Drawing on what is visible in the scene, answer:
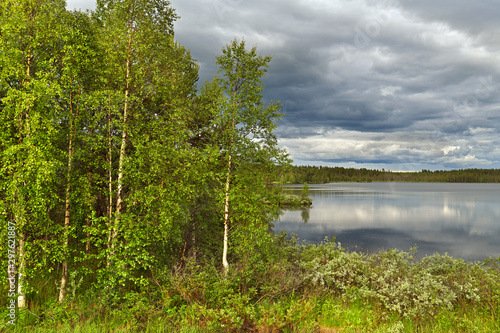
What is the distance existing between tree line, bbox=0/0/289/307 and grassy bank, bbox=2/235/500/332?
96cm

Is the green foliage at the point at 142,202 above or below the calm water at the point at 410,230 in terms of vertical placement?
above

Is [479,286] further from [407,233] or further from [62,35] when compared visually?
[407,233]

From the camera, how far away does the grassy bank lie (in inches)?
353

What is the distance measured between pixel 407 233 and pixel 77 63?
48.6 m

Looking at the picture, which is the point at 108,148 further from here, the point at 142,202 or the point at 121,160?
the point at 142,202

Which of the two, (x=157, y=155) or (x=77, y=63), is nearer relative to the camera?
(x=157, y=155)

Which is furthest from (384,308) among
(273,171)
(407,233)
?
(407,233)

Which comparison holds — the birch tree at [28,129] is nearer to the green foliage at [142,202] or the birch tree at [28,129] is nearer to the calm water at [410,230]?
the green foliage at [142,202]

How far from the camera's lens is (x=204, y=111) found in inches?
654

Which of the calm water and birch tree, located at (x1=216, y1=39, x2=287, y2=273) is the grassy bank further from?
the calm water

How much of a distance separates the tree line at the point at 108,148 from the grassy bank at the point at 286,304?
3.14ft

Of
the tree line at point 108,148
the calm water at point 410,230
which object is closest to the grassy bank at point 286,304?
the tree line at point 108,148

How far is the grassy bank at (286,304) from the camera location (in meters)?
8.97

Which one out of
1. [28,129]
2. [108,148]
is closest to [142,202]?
[108,148]
